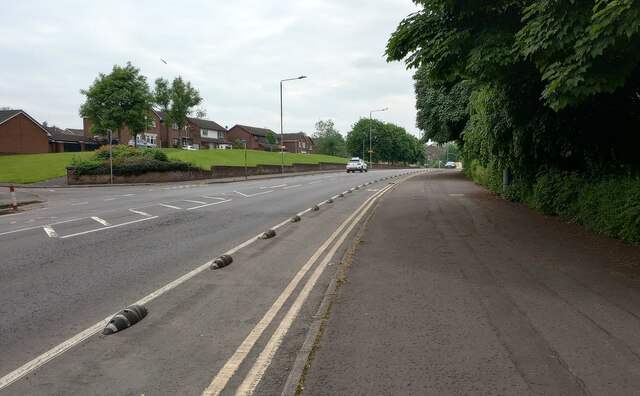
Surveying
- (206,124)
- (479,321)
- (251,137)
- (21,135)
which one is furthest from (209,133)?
(479,321)

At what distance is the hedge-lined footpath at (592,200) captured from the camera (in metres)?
8.18

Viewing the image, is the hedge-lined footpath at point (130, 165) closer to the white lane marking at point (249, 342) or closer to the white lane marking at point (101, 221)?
the white lane marking at point (101, 221)

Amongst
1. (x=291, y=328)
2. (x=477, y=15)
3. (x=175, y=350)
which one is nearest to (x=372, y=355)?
(x=291, y=328)

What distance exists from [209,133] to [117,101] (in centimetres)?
4444

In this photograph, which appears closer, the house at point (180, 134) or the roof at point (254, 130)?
the house at point (180, 134)

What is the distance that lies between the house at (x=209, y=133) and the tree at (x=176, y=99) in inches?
595

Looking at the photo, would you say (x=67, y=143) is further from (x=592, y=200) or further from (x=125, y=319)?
(x=125, y=319)

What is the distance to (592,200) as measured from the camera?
9836 mm

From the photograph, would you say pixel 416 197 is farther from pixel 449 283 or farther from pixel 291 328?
pixel 291 328

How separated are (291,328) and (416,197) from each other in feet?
47.8

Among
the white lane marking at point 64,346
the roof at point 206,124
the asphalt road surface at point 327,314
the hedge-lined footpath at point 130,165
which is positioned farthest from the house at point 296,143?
the white lane marking at point 64,346

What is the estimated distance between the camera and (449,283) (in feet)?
19.8

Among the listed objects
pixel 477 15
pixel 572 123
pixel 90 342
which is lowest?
pixel 90 342

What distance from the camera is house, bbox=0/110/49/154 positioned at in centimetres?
5784
